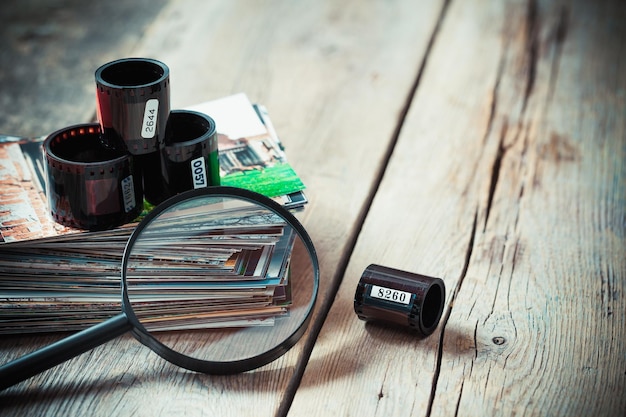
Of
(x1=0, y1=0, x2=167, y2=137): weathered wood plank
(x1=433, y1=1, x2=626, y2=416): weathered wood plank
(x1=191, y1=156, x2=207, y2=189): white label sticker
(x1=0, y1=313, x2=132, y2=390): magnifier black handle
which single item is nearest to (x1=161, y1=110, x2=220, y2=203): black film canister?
(x1=191, y1=156, x2=207, y2=189): white label sticker

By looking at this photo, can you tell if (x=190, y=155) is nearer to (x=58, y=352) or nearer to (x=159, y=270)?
(x=159, y=270)

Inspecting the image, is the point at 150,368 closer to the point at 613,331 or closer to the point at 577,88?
the point at 613,331

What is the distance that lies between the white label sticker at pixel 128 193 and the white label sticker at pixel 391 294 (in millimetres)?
326

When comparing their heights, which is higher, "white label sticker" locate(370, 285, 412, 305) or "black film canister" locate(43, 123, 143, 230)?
"black film canister" locate(43, 123, 143, 230)

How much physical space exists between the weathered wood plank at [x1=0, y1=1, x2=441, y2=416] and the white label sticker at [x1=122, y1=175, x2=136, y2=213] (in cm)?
17

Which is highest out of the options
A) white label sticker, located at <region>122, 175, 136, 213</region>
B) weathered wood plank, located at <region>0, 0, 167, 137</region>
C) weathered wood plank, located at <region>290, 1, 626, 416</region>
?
white label sticker, located at <region>122, 175, 136, 213</region>

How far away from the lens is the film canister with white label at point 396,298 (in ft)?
3.30

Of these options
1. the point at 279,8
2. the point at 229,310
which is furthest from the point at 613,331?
the point at 279,8

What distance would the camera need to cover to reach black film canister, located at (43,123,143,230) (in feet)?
3.17

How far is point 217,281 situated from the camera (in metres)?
1.02

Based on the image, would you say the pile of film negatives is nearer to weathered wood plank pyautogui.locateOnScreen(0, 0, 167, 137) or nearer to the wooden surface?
Result: the wooden surface

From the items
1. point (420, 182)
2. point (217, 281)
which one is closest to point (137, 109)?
point (217, 281)

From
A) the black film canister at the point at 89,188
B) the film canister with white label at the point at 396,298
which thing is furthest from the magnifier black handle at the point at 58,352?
the film canister with white label at the point at 396,298

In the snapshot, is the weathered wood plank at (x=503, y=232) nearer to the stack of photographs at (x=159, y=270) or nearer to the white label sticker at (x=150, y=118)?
the stack of photographs at (x=159, y=270)
